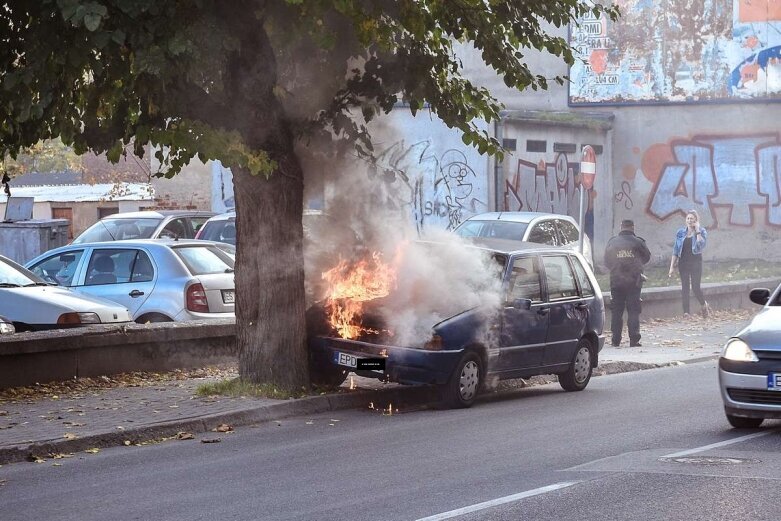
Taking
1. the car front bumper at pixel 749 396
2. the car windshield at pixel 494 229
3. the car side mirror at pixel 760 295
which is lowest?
the car front bumper at pixel 749 396

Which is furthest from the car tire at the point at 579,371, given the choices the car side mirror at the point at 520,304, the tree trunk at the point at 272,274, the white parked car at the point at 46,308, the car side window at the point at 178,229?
the car side window at the point at 178,229

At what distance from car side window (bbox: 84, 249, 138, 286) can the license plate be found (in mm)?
4831

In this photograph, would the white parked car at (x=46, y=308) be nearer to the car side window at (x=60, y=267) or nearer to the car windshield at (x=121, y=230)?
the car side window at (x=60, y=267)

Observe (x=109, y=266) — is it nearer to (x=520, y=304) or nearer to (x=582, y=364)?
(x=520, y=304)

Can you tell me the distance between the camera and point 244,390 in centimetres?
1316

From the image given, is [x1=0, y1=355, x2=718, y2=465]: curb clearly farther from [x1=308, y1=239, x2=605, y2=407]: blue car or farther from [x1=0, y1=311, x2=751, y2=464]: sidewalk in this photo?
[x1=308, y1=239, x2=605, y2=407]: blue car

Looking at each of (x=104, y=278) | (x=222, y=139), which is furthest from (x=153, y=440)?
(x=104, y=278)

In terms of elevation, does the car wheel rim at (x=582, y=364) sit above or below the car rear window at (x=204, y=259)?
below

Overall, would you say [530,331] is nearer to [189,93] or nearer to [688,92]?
[189,93]

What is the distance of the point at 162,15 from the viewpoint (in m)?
11.4

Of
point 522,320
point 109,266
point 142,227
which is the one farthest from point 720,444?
point 142,227

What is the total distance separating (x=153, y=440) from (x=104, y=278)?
661 cm

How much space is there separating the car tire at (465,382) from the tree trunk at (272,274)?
5.08 ft

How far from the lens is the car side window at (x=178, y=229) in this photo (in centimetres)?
2439
